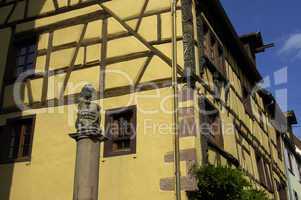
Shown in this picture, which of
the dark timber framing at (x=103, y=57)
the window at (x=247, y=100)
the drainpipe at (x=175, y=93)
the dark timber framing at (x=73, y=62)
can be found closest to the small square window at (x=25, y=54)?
the dark timber framing at (x=73, y=62)

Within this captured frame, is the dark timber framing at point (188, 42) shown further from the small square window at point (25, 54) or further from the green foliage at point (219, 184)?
the small square window at point (25, 54)

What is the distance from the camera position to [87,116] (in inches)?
290

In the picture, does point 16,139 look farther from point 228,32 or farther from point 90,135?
point 228,32

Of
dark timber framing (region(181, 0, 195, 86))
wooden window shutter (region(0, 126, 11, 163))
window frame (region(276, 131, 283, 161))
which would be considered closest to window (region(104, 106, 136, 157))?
dark timber framing (region(181, 0, 195, 86))

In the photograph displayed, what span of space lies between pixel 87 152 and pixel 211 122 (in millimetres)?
4339

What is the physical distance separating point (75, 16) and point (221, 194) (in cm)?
619

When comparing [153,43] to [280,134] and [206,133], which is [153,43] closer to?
[206,133]

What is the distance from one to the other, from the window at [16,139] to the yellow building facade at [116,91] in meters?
0.02

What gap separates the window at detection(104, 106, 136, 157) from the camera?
9203 millimetres

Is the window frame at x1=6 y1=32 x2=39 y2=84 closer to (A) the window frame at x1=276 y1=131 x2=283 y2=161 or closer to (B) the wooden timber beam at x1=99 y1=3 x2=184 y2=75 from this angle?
(B) the wooden timber beam at x1=99 y1=3 x2=184 y2=75

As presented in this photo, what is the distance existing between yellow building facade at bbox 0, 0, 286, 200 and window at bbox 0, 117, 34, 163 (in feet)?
0.08

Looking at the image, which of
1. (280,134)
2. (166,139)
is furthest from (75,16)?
(280,134)

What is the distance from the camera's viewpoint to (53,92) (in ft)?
34.6

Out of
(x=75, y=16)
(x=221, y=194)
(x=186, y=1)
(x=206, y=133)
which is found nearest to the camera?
(x=221, y=194)
